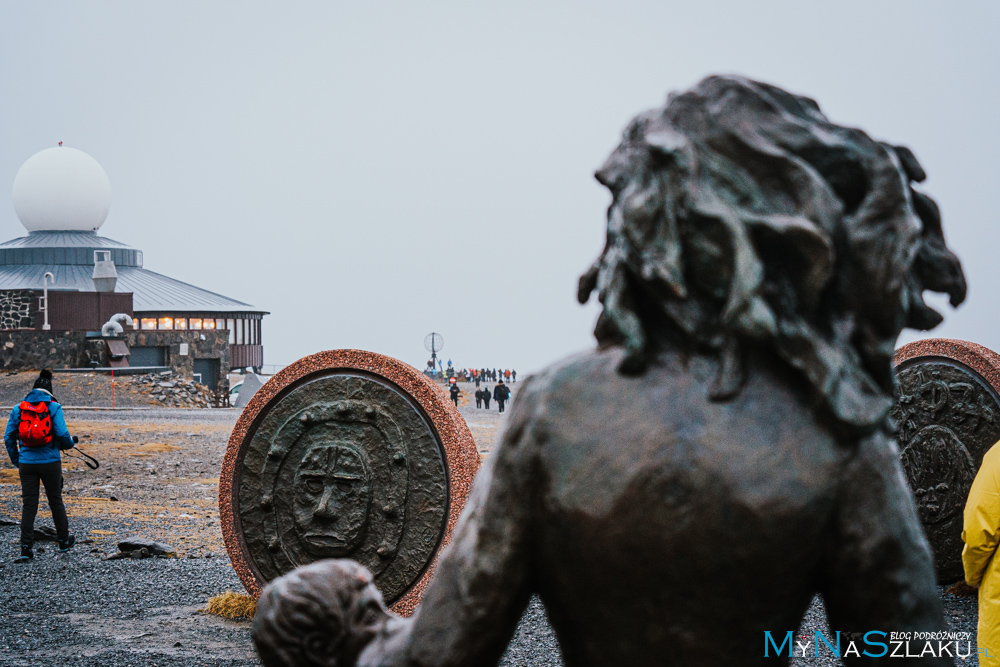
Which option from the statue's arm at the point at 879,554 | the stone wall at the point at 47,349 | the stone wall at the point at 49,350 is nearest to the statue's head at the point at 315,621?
the statue's arm at the point at 879,554

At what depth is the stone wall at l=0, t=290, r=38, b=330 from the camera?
31.4m

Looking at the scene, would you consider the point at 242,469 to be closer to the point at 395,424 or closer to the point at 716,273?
the point at 395,424

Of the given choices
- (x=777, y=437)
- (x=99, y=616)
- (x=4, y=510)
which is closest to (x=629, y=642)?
(x=777, y=437)

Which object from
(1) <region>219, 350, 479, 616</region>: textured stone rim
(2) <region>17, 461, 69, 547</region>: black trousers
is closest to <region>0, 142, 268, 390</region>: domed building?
(2) <region>17, 461, 69, 547</region>: black trousers

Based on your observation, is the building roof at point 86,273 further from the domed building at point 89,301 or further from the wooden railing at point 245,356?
the wooden railing at point 245,356

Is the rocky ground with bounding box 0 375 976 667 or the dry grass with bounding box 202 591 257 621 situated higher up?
the dry grass with bounding box 202 591 257 621

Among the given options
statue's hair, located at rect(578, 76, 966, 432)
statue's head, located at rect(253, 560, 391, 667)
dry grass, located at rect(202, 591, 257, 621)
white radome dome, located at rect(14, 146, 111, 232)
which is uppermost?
white radome dome, located at rect(14, 146, 111, 232)

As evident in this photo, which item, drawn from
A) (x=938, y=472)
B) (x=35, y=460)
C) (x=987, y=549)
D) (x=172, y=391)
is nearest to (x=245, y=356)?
(x=172, y=391)

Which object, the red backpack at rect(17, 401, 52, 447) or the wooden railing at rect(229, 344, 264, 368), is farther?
the wooden railing at rect(229, 344, 264, 368)

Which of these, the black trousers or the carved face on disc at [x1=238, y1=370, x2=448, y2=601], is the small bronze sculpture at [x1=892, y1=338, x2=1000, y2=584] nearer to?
the carved face on disc at [x1=238, y1=370, x2=448, y2=601]

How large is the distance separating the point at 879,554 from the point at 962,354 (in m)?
7.10

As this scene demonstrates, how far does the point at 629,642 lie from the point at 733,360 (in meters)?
0.44

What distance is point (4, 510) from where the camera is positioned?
11766 mm

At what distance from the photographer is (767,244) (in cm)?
134
